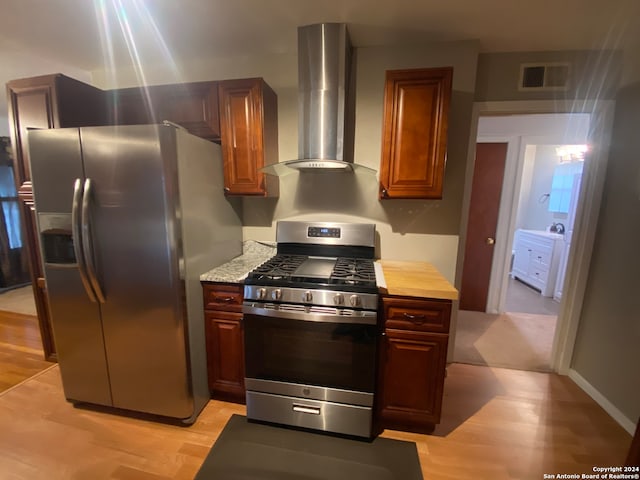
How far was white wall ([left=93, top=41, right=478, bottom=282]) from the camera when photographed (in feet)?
6.70

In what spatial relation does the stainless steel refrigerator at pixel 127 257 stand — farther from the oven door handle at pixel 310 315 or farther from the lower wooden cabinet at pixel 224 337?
the oven door handle at pixel 310 315

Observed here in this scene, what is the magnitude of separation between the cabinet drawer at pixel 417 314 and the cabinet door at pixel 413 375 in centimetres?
4

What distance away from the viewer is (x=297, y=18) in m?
1.77

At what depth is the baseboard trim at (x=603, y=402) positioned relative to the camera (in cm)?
181

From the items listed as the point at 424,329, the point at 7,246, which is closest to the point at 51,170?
the point at 424,329

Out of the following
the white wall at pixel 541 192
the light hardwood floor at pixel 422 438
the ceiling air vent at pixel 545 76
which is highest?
the ceiling air vent at pixel 545 76

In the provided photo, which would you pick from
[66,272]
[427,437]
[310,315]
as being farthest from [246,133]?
[427,437]

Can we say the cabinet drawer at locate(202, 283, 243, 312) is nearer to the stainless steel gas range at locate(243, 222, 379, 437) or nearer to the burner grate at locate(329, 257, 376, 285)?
the stainless steel gas range at locate(243, 222, 379, 437)

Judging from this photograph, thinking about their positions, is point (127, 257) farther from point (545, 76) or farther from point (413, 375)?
point (545, 76)

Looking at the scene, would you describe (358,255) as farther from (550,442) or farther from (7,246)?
(7,246)

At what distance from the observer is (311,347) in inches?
65.8

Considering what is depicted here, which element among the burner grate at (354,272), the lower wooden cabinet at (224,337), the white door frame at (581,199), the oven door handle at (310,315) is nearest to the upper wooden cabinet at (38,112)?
the lower wooden cabinet at (224,337)

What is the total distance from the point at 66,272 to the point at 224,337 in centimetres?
107

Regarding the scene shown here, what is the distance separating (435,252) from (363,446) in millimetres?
1476
